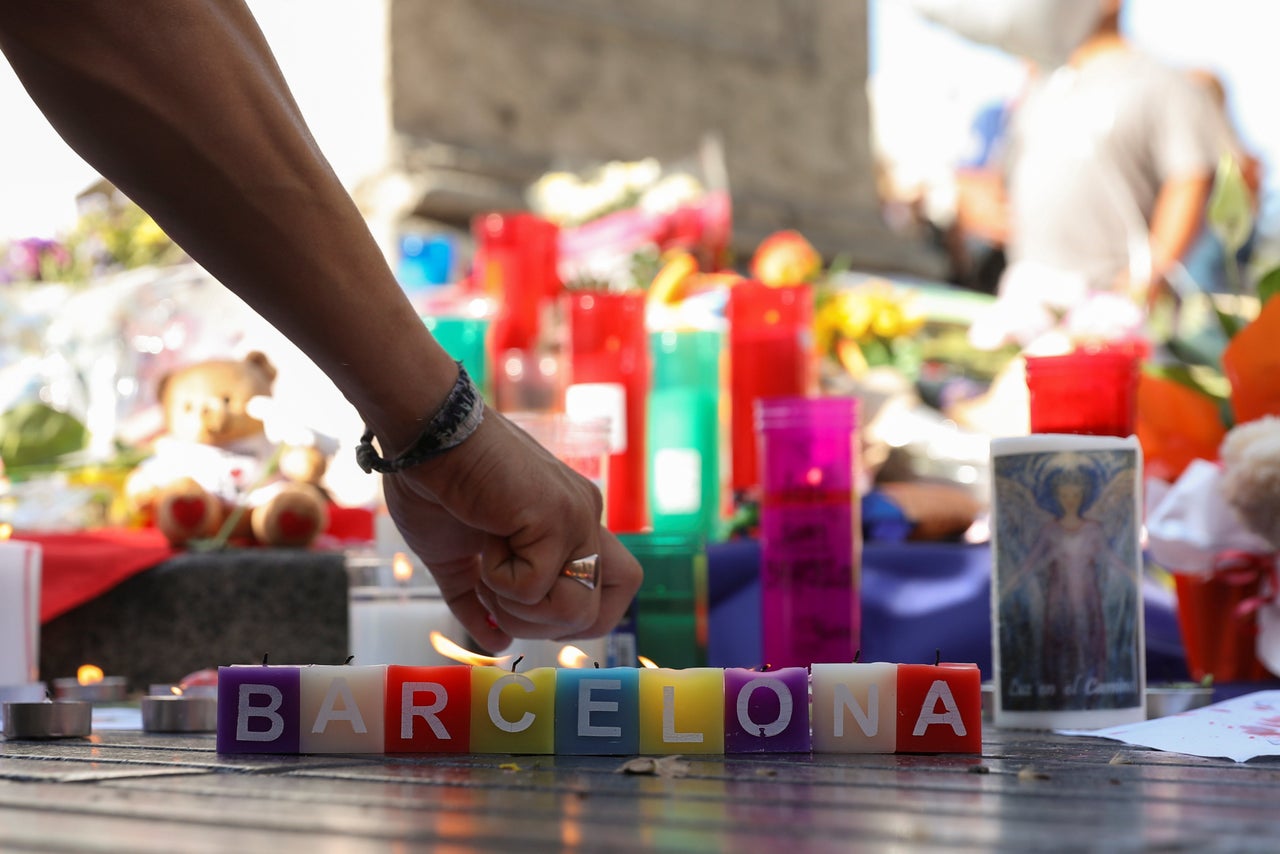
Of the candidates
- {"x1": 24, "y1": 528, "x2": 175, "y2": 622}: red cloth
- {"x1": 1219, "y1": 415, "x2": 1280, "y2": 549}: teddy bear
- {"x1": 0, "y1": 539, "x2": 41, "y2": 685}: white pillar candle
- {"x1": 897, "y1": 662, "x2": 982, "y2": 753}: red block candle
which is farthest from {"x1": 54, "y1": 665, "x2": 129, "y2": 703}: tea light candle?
{"x1": 1219, "y1": 415, "x2": 1280, "y2": 549}: teddy bear

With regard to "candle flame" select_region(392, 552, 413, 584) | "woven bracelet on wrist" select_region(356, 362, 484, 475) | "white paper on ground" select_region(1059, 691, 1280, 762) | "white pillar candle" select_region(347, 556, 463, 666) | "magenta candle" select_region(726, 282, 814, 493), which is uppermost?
"magenta candle" select_region(726, 282, 814, 493)

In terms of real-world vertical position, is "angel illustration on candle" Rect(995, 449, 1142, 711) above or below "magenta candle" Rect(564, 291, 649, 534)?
below

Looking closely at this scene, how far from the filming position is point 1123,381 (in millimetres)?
1169

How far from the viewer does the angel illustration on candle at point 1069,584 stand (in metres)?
1.11

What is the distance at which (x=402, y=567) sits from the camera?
140cm

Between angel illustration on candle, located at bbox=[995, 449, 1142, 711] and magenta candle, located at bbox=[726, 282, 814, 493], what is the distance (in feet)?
2.31

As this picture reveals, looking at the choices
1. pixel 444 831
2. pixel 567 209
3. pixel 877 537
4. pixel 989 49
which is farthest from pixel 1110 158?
pixel 444 831

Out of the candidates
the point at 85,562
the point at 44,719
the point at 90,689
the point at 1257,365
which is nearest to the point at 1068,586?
the point at 1257,365

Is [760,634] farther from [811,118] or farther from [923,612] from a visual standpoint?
[811,118]

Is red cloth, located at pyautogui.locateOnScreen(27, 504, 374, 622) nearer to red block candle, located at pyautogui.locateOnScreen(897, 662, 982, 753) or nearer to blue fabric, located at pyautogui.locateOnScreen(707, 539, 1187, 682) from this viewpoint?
blue fabric, located at pyautogui.locateOnScreen(707, 539, 1187, 682)

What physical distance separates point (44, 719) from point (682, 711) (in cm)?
48

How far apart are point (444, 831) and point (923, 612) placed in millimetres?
1110

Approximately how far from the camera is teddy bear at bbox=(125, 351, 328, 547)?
192 centimetres

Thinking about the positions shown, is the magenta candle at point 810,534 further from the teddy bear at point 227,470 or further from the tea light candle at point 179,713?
the teddy bear at point 227,470
